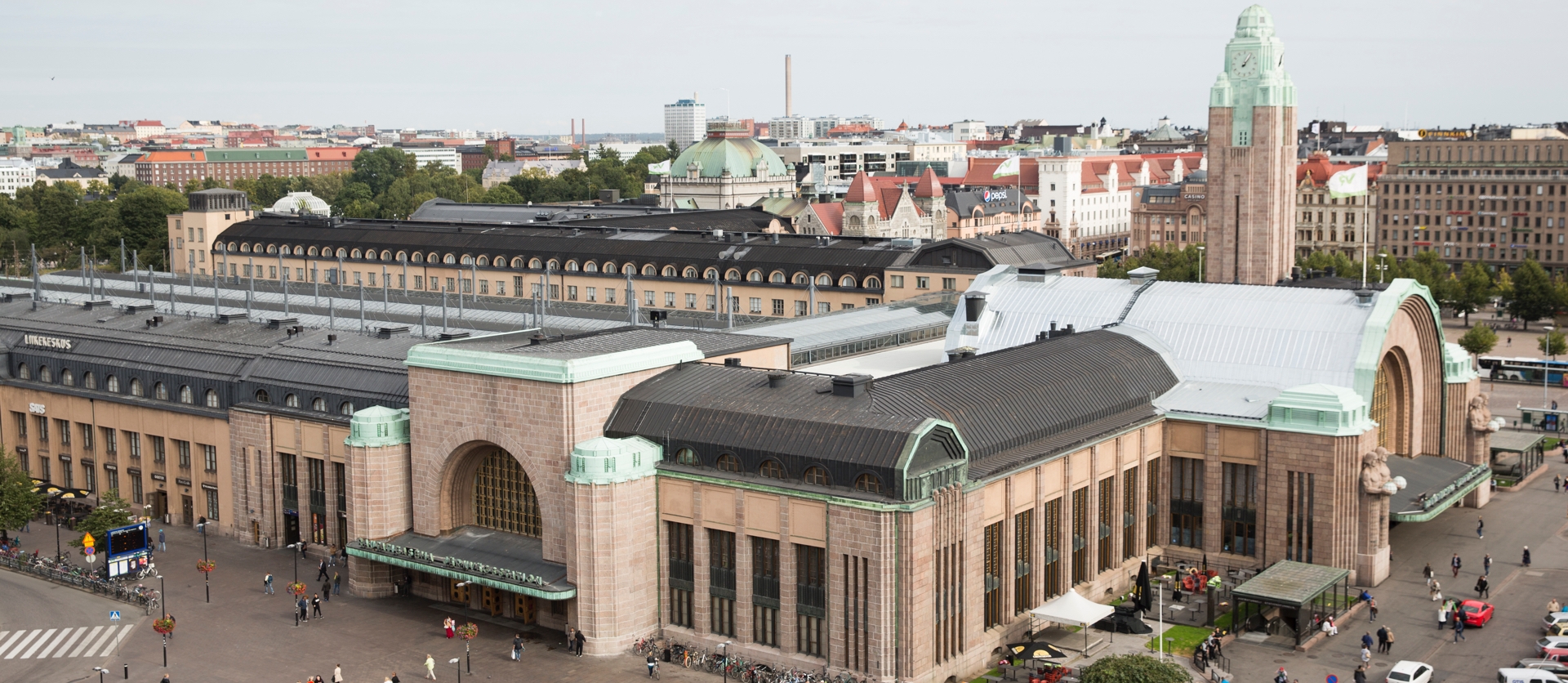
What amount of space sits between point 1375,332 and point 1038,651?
30267mm

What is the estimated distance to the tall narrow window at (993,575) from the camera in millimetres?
64625

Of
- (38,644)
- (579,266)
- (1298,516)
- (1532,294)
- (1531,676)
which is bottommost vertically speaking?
(38,644)

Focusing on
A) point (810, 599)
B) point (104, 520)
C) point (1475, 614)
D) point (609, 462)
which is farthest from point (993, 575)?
point (104, 520)

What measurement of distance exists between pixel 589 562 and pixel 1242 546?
34.9 meters

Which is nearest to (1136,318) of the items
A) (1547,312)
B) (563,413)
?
(563,413)

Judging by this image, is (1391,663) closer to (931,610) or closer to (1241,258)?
(931,610)

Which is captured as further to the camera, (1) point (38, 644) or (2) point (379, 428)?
(2) point (379, 428)

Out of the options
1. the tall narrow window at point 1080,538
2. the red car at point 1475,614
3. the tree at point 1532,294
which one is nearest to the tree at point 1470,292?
the tree at point 1532,294

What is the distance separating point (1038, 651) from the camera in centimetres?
6231

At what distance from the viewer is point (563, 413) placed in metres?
65.6

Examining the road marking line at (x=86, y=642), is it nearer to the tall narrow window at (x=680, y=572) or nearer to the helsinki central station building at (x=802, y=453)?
the helsinki central station building at (x=802, y=453)

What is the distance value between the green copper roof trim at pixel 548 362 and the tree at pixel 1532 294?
123 meters

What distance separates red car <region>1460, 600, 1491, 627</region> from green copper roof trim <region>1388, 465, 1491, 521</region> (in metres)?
7.94

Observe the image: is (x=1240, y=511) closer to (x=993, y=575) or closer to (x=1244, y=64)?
(x=993, y=575)
